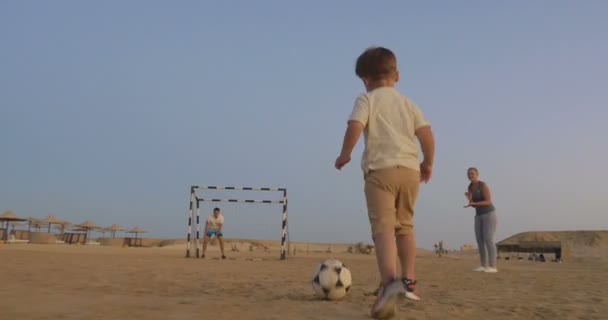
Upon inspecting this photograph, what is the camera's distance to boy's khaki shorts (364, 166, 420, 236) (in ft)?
11.9

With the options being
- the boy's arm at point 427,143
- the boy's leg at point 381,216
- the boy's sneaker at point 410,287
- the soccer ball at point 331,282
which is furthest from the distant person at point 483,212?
the boy's leg at point 381,216

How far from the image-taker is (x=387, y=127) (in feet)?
12.6

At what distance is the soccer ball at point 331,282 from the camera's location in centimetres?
462

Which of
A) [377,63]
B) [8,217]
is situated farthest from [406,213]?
[8,217]

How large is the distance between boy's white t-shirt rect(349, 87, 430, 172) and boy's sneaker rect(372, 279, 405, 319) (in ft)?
2.81

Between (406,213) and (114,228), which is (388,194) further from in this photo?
(114,228)

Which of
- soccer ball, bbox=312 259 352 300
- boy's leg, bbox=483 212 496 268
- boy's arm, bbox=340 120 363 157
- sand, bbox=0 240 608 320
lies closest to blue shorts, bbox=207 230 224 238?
boy's leg, bbox=483 212 496 268

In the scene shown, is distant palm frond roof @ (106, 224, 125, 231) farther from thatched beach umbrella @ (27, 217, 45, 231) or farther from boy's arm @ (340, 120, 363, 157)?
boy's arm @ (340, 120, 363, 157)

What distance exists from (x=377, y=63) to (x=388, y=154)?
726mm

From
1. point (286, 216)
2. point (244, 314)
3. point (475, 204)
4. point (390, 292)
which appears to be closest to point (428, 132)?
point (390, 292)

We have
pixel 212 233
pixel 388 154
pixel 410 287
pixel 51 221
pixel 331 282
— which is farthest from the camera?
pixel 51 221

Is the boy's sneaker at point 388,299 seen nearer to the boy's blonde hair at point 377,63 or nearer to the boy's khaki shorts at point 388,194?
the boy's khaki shorts at point 388,194

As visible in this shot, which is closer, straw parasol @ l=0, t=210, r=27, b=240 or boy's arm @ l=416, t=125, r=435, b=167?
boy's arm @ l=416, t=125, r=435, b=167

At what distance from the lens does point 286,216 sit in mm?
17203
